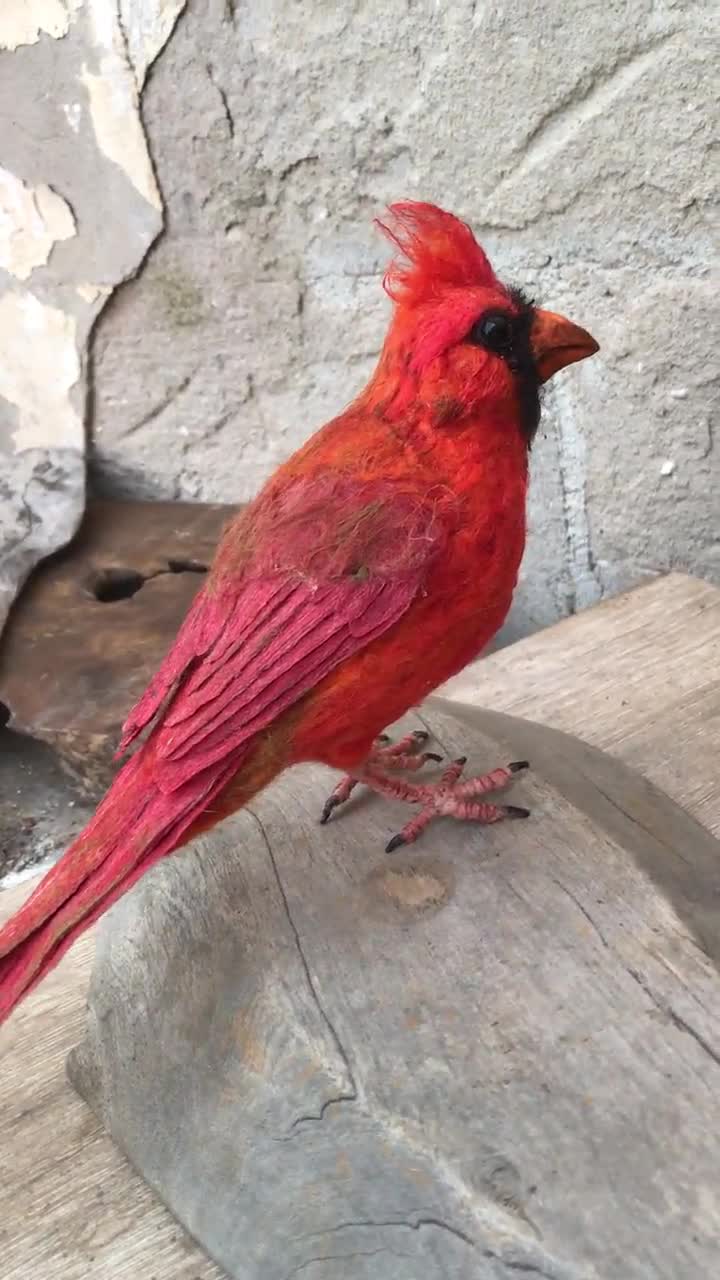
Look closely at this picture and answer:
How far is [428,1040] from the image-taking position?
825mm

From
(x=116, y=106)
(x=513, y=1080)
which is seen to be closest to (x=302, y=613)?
(x=513, y=1080)

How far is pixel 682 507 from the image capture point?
161 centimetres

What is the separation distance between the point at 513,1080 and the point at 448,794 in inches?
12.6

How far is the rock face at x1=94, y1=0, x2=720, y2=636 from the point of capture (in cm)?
144

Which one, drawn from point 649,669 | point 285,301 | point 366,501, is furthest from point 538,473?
point 366,501

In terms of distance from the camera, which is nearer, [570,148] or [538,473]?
[570,148]

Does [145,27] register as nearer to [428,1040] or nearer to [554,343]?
[554,343]

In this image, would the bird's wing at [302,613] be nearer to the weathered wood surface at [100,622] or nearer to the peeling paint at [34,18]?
the weathered wood surface at [100,622]

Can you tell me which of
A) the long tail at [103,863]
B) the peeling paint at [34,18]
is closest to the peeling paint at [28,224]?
the peeling paint at [34,18]

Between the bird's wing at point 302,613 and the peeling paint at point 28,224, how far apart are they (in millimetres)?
1311

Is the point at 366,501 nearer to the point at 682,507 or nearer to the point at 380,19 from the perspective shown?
the point at 682,507

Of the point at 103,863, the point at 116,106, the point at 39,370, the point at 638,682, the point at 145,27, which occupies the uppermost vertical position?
the point at 145,27

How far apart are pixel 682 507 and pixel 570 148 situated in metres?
0.54

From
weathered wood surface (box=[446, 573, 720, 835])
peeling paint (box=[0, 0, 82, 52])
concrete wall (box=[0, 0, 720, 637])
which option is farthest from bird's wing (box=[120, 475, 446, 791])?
peeling paint (box=[0, 0, 82, 52])
